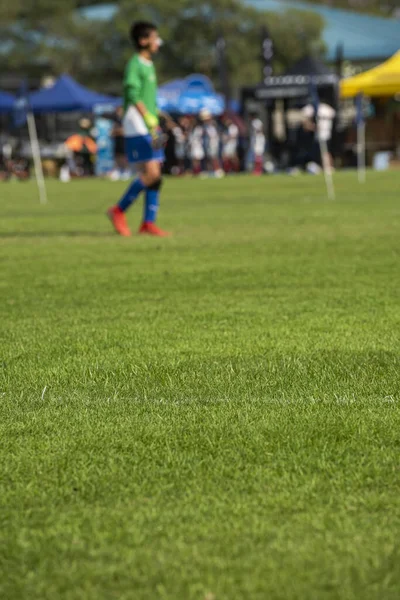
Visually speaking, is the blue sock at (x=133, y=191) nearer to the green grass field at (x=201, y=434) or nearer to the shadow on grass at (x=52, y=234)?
the shadow on grass at (x=52, y=234)

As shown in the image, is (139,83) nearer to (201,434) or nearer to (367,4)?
(201,434)

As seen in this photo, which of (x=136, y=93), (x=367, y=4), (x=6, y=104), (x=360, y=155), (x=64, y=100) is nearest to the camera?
(x=136, y=93)

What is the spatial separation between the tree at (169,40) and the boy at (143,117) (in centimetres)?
5456

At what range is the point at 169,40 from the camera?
6938 centimetres

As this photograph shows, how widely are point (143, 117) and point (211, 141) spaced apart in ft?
95.5

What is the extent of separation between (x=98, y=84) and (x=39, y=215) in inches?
2006

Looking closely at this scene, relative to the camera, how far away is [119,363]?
6.16 metres

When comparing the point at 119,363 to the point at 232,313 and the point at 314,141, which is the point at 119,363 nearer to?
the point at 232,313

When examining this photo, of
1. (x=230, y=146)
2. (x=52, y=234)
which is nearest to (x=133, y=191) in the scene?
(x=52, y=234)

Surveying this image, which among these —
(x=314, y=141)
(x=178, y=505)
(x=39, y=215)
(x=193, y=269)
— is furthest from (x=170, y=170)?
(x=178, y=505)

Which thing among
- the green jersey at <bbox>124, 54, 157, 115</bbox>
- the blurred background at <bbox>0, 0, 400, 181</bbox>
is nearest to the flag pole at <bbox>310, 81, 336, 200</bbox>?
the blurred background at <bbox>0, 0, 400, 181</bbox>

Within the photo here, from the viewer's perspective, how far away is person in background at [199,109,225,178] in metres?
43.2

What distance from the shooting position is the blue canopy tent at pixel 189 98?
152 ft

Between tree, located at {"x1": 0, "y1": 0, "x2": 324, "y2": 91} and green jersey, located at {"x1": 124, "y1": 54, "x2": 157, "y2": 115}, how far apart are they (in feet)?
179
